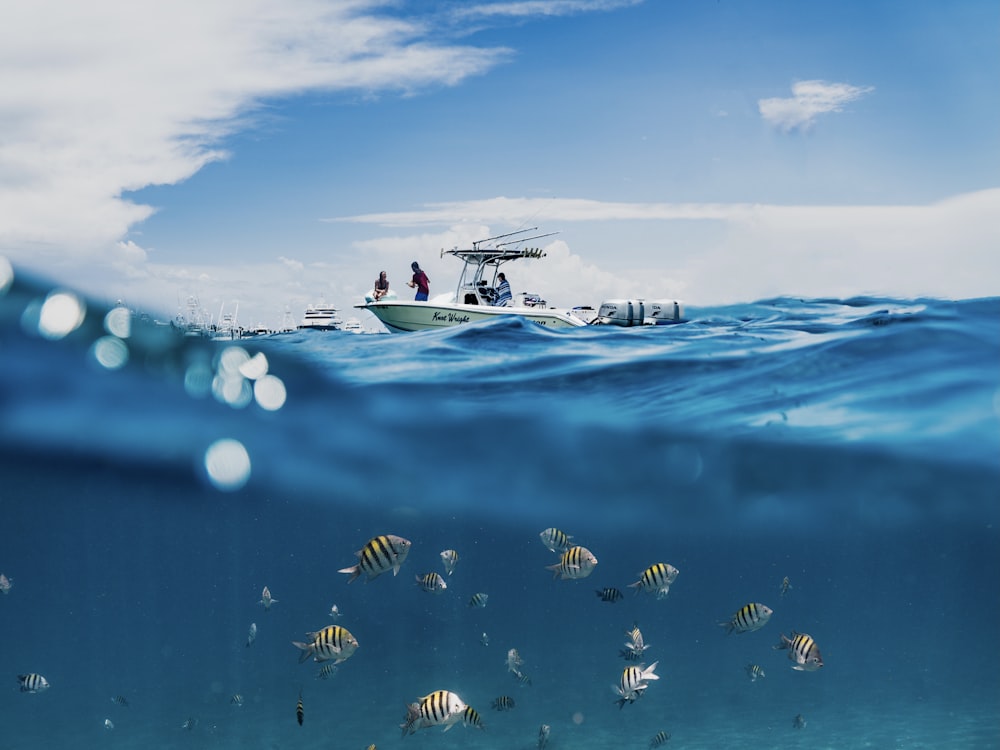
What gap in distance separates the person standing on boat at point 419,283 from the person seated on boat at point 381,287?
101cm

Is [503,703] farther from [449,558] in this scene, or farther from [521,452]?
[521,452]

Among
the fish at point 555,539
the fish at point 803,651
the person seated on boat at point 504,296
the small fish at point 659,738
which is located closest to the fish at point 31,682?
the fish at point 555,539

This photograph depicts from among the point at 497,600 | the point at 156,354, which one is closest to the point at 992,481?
the point at 156,354

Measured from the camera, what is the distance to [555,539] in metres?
8.86

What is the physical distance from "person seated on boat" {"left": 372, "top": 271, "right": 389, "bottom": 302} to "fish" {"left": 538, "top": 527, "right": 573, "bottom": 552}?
Result: 595 inches

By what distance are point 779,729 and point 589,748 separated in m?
13.1

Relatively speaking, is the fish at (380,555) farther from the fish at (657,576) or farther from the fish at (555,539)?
the fish at (657,576)

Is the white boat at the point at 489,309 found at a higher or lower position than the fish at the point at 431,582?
higher

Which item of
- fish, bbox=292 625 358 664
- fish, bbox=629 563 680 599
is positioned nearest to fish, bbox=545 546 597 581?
fish, bbox=629 563 680 599

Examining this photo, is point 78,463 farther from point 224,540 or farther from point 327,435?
point 224,540

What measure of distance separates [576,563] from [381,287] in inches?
654

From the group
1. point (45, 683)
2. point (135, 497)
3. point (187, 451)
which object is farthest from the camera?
point (135, 497)

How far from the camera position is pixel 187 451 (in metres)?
19.2

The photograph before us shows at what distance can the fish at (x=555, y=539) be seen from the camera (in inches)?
346
